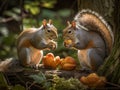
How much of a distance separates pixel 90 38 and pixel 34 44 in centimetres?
63

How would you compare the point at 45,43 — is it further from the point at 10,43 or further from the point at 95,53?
the point at 10,43

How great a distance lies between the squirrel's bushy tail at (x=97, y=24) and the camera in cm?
473

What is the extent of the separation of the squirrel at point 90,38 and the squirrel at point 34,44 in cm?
20

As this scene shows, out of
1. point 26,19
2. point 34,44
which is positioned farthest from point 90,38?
point 26,19

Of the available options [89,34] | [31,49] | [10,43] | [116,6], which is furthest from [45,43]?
[10,43]

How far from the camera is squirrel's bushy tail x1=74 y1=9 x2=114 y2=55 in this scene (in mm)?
4730

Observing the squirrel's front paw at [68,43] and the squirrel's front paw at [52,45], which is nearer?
the squirrel's front paw at [68,43]

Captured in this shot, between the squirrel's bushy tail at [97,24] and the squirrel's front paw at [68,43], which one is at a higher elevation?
the squirrel's bushy tail at [97,24]

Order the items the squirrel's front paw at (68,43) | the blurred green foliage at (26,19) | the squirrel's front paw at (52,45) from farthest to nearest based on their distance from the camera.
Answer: the blurred green foliage at (26,19) < the squirrel's front paw at (52,45) < the squirrel's front paw at (68,43)

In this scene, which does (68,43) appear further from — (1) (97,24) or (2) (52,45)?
(1) (97,24)

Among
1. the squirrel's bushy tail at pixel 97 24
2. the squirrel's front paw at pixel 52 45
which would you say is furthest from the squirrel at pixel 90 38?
the squirrel's front paw at pixel 52 45

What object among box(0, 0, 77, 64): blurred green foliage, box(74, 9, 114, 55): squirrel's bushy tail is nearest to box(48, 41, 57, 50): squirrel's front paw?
box(74, 9, 114, 55): squirrel's bushy tail

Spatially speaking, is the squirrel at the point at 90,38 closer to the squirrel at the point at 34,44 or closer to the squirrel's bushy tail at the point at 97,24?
the squirrel's bushy tail at the point at 97,24

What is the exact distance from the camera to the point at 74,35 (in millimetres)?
5137
